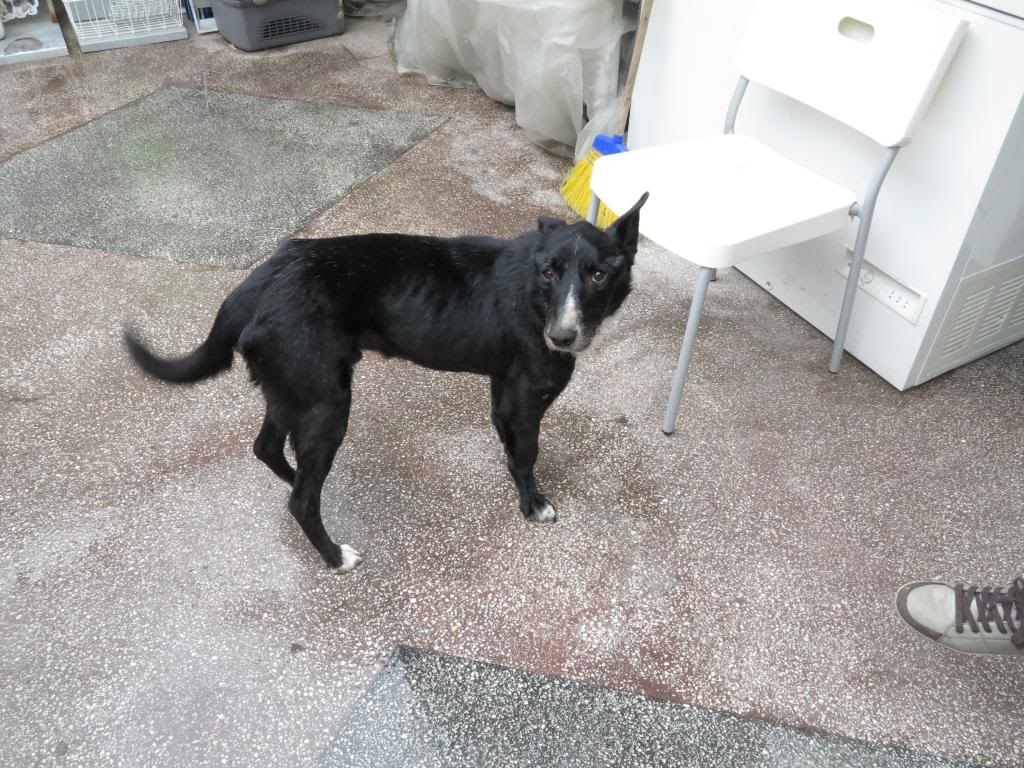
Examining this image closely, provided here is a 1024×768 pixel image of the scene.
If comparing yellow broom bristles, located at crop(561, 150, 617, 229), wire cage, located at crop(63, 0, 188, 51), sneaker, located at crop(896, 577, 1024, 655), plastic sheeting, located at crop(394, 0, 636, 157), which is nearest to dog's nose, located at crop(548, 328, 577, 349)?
sneaker, located at crop(896, 577, 1024, 655)

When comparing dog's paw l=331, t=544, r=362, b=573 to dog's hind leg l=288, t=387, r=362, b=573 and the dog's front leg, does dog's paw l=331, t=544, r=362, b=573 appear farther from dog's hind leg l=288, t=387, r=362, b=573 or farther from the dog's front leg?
the dog's front leg

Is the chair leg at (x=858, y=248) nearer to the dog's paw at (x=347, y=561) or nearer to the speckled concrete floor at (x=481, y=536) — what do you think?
the speckled concrete floor at (x=481, y=536)

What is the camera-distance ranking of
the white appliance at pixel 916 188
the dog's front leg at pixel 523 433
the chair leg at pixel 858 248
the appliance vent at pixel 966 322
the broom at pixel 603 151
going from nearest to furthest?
1. the dog's front leg at pixel 523 433
2. the white appliance at pixel 916 188
3. the chair leg at pixel 858 248
4. the appliance vent at pixel 966 322
5. the broom at pixel 603 151

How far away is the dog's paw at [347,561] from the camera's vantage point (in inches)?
63.7

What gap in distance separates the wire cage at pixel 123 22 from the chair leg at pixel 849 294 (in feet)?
13.3

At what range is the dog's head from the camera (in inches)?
54.8

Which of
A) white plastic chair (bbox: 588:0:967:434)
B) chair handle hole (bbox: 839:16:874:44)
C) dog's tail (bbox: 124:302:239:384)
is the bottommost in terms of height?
dog's tail (bbox: 124:302:239:384)

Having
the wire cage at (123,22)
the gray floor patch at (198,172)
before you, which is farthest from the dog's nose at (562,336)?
the wire cage at (123,22)

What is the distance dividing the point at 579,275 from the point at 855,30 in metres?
1.24

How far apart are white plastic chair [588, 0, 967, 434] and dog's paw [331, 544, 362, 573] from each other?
91 centimetres

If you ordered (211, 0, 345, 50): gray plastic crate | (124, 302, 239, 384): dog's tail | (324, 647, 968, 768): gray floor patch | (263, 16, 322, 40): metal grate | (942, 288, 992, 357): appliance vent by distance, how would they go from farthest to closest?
(263, 16, 322, 40): metal grate
(211, 0, 345, 50): gray plastic crate
(942, 288, 992, 357): appliance vent
(124, 302, 239, 384): dog's tail
(324, 647, 968, 768): gray floor patch

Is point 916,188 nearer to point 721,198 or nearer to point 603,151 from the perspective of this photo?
point 721,198

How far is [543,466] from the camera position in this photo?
75.6 inches

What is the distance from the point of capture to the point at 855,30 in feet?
6.49
